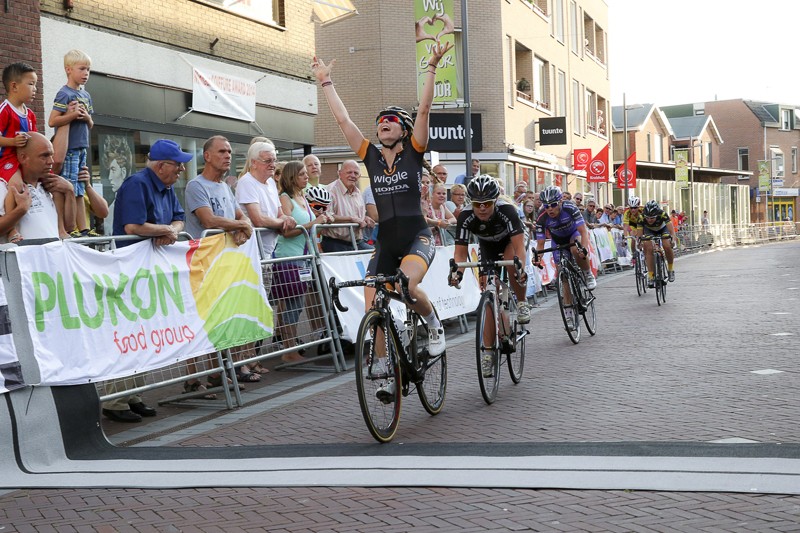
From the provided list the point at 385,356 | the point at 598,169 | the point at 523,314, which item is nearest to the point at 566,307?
the point at 523,314

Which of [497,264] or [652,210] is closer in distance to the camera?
[497,264]

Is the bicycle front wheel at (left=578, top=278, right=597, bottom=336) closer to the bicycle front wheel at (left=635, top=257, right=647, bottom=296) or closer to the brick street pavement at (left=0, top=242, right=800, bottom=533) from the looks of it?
the brick street pavement at (left=0, top=242, right=800, bottom=533)

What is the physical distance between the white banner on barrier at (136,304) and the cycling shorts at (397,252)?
5.59ft

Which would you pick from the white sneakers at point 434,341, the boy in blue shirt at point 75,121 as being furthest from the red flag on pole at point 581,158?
the white sneakers at point 434,341

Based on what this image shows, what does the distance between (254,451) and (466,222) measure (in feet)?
10.9

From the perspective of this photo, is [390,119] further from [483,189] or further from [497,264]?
[497,264]

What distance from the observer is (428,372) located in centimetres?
780

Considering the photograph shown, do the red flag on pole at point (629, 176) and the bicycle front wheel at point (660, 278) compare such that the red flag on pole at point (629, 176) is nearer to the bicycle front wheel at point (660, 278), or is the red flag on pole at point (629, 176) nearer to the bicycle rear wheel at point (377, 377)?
the bicycle front wheel at point (660, 278)

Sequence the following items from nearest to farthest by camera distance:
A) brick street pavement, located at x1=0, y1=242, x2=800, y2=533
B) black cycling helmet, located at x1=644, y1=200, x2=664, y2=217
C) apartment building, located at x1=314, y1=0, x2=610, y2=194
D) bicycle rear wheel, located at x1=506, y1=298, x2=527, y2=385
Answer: brick street pavement, located at x1=0, y1=242, x2=800, y2=533 < bicycle rear wheel, located at x1=506, y1=298, x2=527, y2=385 < black cycling helmet, located at x1=644, y1=200, x2=664, y2=217 < apartment building, located at x1=314, y1=0, x2=610, y2=194

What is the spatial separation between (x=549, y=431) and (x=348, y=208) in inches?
230

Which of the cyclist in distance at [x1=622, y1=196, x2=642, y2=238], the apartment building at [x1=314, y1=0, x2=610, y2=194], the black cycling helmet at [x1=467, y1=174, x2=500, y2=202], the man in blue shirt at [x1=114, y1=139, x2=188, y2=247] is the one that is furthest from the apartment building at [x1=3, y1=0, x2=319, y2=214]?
the apartment building at [x1=314, y1=0, x2=610, y2=194]

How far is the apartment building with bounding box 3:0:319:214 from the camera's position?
1374cm

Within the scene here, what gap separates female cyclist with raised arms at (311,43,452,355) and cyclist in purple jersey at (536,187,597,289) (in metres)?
5.22

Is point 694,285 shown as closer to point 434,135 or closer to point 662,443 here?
point 434,135
